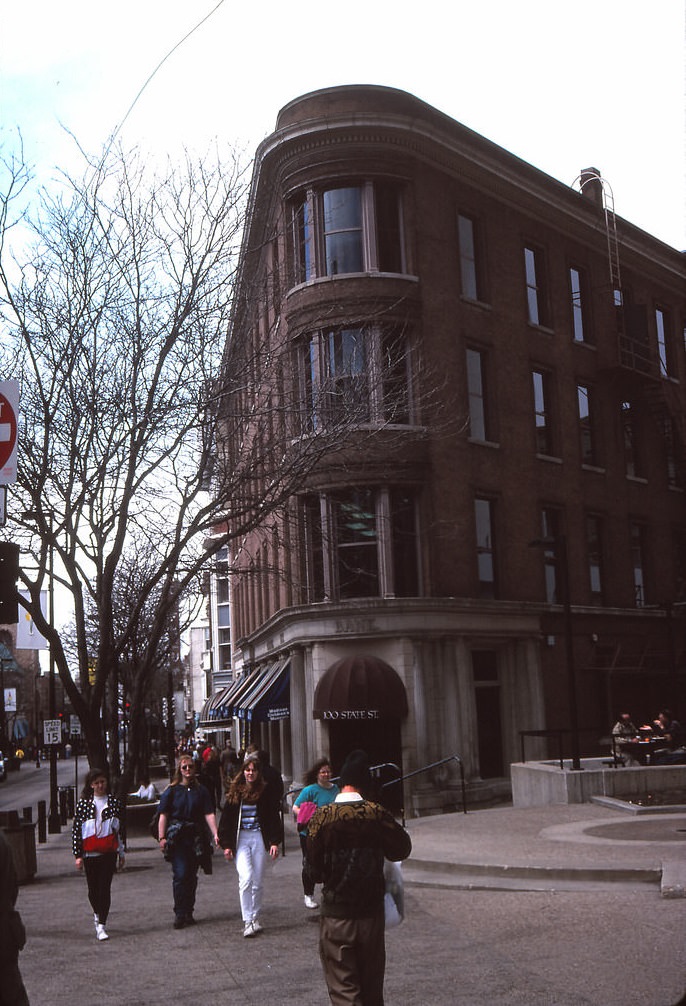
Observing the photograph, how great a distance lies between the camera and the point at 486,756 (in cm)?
3048

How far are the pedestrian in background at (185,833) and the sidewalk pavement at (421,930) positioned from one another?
39 cm

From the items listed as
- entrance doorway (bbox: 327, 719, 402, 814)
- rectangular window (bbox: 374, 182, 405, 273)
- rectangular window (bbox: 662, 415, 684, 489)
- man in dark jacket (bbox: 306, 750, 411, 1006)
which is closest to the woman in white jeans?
man in dark jacket (bbox: 306, 750, 411, 1006)

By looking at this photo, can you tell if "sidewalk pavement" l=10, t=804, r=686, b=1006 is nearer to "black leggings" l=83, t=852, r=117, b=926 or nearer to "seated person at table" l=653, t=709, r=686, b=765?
"black leggings" l=83, t=852, r=117, b=926

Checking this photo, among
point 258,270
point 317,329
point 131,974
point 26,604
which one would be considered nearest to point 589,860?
point 131,974

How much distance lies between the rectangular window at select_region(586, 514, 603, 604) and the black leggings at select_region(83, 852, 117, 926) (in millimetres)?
24193

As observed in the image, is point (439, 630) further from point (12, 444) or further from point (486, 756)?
point (12, 444)

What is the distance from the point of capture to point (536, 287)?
115ft

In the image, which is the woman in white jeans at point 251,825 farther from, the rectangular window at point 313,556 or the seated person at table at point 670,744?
the rectangular window at point 313,556

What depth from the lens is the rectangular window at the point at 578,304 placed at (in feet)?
118

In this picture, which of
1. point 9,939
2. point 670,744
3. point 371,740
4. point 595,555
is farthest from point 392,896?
point 595,555

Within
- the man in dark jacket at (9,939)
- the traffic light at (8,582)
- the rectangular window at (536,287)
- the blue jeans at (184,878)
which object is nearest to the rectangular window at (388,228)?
the rectangular window at (536,287)

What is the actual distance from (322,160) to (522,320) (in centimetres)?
767

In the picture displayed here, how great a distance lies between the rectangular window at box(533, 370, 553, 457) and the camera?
33853 millimetres

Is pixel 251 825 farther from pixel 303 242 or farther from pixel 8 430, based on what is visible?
pixel 303 242
